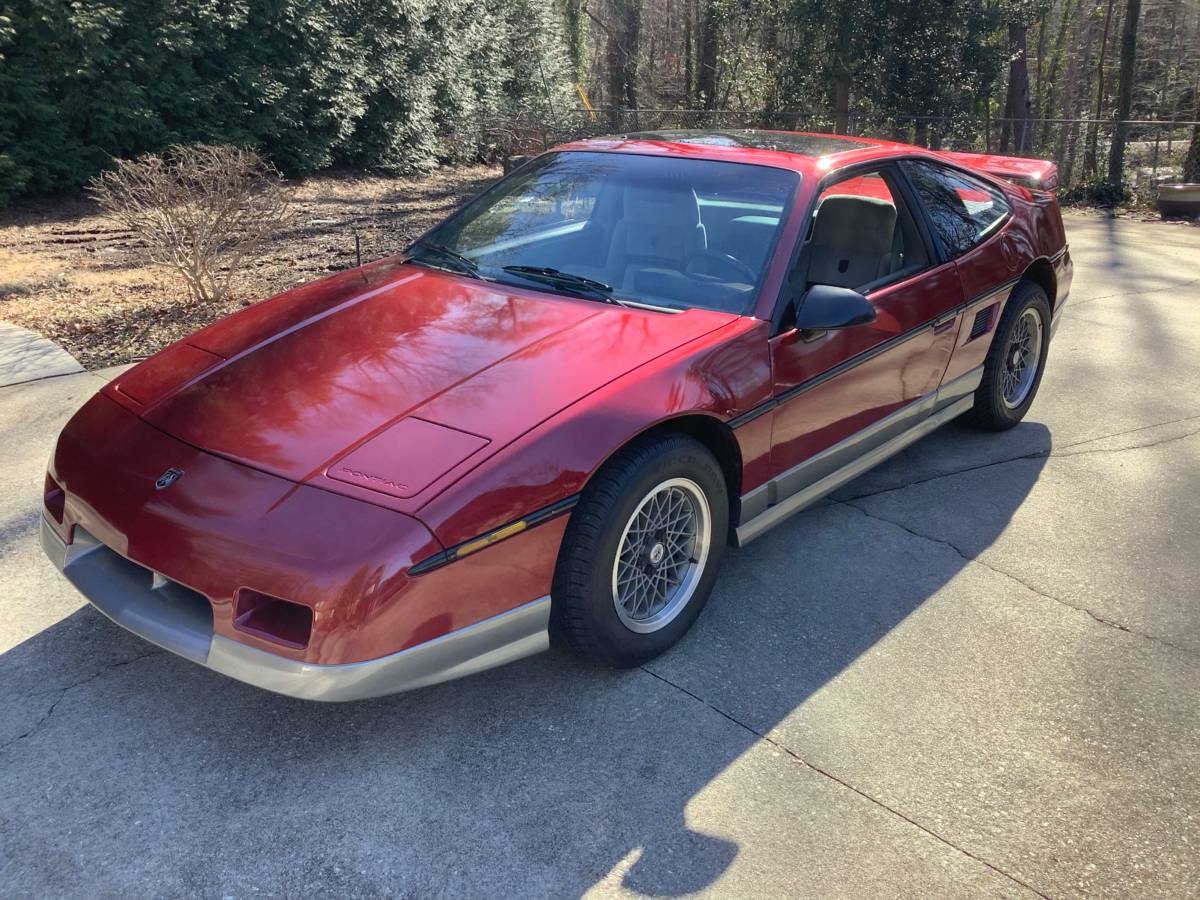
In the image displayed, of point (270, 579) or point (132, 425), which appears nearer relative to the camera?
point (270, 579)

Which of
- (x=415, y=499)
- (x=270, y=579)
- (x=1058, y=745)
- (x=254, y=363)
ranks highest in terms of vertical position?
(x=254, y=363)

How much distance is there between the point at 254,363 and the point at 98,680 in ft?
3.64

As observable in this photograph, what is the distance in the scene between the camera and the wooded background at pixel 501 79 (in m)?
11.4

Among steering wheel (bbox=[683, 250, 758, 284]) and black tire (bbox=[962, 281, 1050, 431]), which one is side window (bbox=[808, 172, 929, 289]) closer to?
steering wheel (bbox=[683, 250, 758, 284])

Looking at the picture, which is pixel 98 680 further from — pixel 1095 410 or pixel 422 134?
pixel 422 134

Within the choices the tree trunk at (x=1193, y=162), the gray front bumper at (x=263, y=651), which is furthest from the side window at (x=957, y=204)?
the tree trunk at (x=1193, y=162)

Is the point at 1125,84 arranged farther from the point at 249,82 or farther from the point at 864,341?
the point at 864,341

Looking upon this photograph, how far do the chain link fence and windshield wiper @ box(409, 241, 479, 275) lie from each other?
30.7 feet

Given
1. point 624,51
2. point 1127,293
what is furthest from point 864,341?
point 624,51

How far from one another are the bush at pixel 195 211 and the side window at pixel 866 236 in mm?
4719

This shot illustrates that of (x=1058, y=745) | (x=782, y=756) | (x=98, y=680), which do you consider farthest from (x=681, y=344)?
(x=98, y=680)

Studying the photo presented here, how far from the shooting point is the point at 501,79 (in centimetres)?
2023

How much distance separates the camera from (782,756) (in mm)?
2752

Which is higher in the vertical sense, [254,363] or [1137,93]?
[1137,93]
